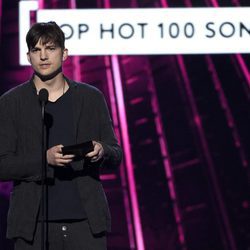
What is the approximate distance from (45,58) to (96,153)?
1.22 feet

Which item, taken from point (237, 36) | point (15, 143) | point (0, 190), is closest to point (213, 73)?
point (237, 36)

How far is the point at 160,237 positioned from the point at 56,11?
1.49 meters

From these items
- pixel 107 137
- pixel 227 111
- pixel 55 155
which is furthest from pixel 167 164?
pixel 55 155

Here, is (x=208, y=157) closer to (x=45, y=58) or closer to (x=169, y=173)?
(x=169, y=173)

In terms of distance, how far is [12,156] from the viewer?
7.48 feet

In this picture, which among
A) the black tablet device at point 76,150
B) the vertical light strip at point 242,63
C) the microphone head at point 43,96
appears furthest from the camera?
the vertical light strip at point 242,63

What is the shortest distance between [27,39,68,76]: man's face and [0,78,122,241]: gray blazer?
0.29 feet

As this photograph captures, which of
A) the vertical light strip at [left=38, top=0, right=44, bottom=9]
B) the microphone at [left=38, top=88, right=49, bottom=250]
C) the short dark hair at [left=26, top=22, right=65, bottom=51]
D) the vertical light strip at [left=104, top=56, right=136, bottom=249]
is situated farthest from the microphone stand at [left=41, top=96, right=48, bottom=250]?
the vertical light strip at [left=38, top=0, right=44, bottom=9]

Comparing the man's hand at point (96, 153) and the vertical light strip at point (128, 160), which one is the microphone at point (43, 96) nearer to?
the man's hand at point (96, 153)

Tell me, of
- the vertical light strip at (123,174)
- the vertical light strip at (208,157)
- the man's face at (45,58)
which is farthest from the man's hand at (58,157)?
the vertical light strip at (208,157)

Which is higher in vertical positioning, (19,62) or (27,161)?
(19,62)

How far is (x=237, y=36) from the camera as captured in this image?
4.31 metres

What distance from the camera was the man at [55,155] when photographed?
2250mm

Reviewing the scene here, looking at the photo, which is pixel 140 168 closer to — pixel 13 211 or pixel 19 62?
pixel 19 62
